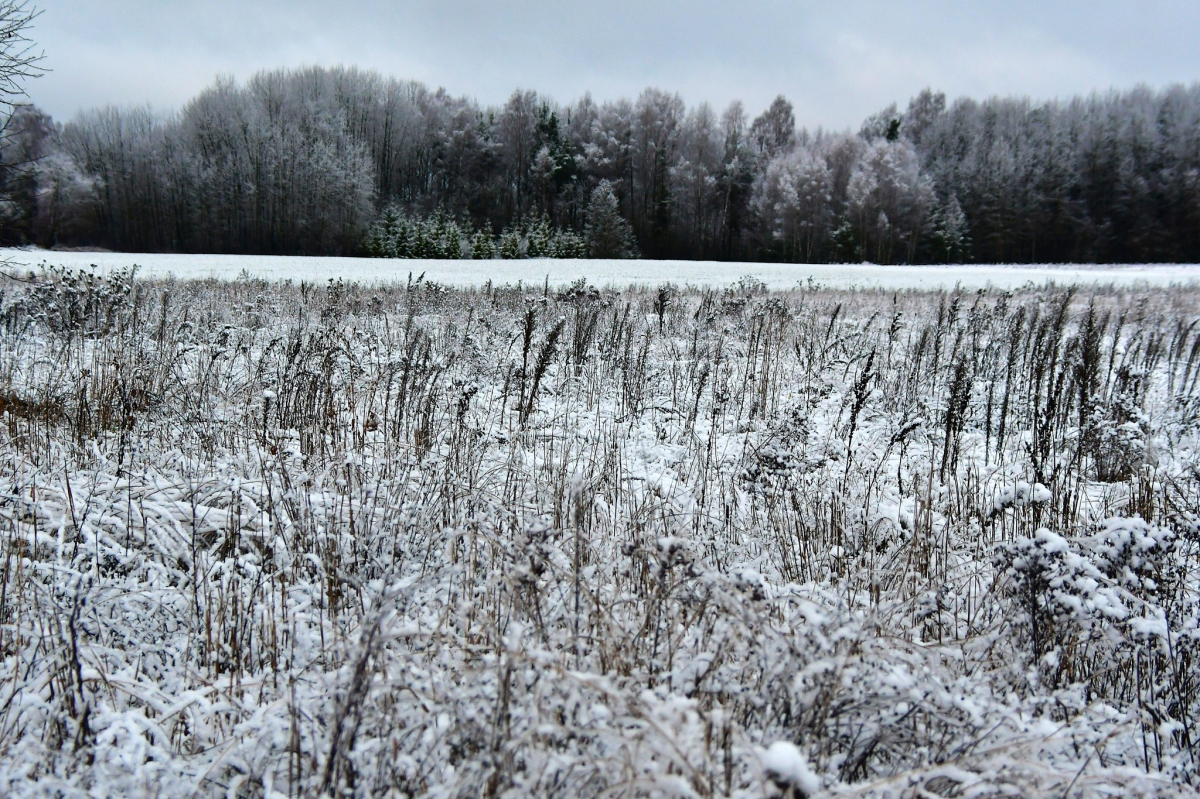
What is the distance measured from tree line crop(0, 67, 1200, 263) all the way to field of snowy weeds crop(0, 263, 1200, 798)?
34.4 metres

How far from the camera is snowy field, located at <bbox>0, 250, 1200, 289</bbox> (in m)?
19.7

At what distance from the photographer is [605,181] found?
144 ft

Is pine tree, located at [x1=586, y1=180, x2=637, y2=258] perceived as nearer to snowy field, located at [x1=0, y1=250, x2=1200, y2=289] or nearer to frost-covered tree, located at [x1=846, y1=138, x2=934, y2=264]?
snowy field, located at [x1=0, y1=250, x2=1200, y2=289]

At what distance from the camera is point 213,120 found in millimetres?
42625

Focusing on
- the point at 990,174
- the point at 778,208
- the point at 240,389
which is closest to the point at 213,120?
the point at 778,208

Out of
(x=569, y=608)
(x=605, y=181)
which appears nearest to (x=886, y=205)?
(x=605, y=181)

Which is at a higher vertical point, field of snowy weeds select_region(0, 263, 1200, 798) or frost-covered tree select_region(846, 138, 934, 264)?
frost-covered tree select_region(846, 138, 934, 264)

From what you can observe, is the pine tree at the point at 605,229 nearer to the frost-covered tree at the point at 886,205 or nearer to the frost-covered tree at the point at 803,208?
the frost-covered tree at the point at 803,208

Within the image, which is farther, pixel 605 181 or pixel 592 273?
pixel 605 181

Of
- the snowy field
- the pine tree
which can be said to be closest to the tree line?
the pine tree

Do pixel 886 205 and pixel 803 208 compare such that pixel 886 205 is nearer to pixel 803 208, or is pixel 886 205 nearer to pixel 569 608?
pixel 803 208

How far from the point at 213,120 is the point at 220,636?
2025 inches

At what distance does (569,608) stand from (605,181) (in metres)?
44.7

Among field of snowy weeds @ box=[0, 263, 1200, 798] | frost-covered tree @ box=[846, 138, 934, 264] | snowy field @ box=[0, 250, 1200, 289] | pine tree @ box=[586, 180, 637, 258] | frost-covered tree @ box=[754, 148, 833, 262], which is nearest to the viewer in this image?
field of snowy weeds @ box=[0, 263, 1200, 798]
